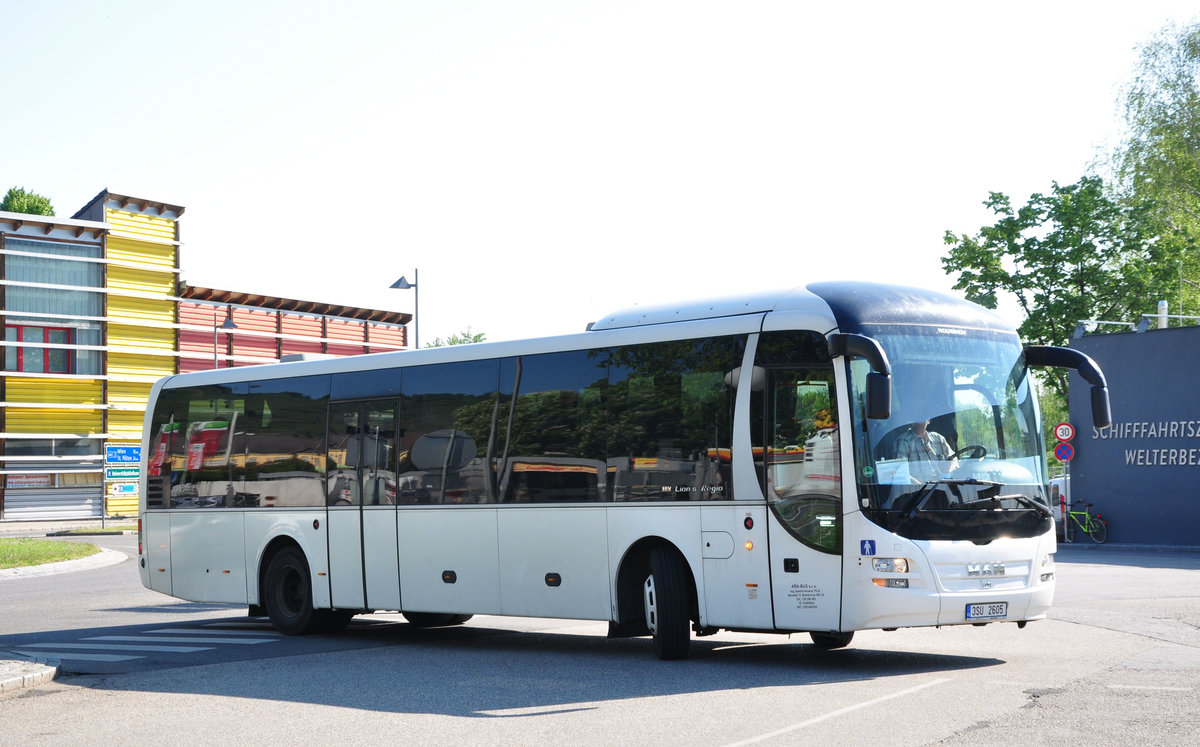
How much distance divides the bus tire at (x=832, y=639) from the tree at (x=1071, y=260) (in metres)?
38.9

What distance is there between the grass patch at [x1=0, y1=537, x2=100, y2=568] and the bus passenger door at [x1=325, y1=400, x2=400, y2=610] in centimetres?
1649

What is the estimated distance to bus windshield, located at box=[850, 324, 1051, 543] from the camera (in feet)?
35.8

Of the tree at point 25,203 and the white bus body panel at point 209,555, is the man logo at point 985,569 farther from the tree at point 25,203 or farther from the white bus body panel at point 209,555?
the tree at point 25,203

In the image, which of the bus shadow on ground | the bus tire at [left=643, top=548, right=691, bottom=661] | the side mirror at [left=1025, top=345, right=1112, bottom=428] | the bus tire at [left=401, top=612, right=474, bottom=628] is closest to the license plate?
the bus shadow on ground

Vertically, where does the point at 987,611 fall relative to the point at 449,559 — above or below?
below

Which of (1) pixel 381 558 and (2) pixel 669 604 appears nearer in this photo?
(2) pixel 669 604

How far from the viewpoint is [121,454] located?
1796 inches

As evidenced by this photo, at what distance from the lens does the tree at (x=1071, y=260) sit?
158 ft

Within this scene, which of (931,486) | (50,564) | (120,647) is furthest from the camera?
(50,564)

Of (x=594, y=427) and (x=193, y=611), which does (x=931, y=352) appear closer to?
(x=594, y=427)

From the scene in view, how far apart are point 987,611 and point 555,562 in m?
4.20

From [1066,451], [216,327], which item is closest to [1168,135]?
[1066,451]

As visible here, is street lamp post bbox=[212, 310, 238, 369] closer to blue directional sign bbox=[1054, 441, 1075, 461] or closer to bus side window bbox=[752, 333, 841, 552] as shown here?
blue directional sign bbox=[1054, 441, 1075, 461]

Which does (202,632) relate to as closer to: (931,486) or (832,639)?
(832,639)
